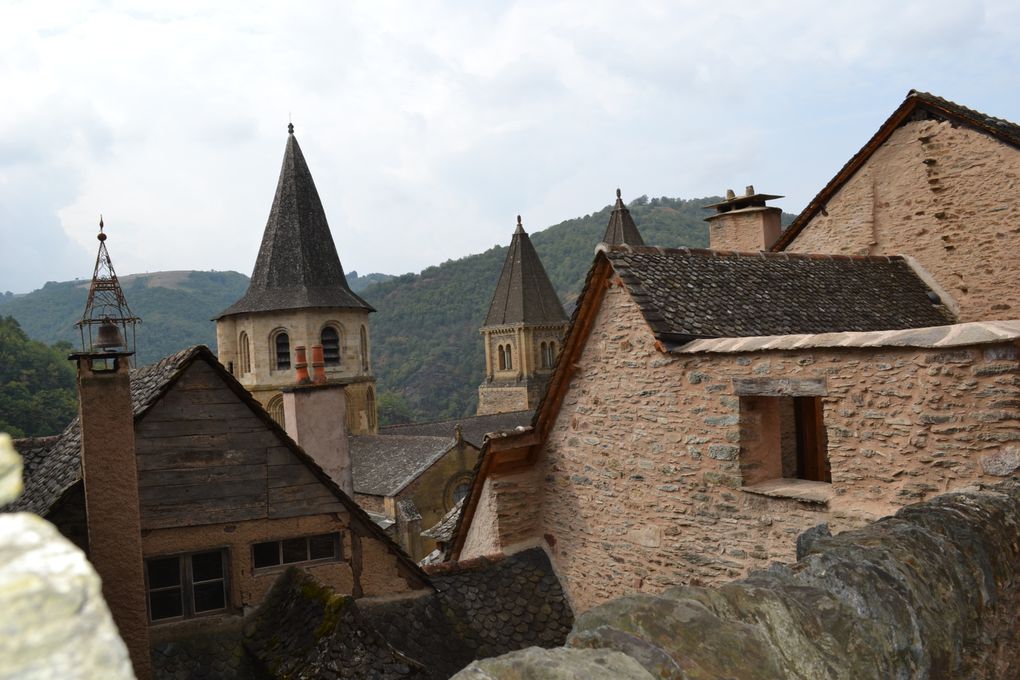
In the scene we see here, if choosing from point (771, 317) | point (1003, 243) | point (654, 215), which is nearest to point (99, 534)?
point (771, 317)

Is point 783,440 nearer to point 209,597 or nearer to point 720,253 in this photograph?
point 720,253

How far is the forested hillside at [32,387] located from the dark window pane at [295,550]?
46.2 metres

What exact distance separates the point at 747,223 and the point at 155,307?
134 meters

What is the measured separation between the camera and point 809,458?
27.8 ft

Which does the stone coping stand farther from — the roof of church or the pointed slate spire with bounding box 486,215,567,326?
the pointed slate spire with bounding box 486,215,567,326

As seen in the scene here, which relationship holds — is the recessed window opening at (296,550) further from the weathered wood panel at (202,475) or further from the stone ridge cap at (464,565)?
the stone ridge cap at (464,565)

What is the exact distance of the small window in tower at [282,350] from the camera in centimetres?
4200

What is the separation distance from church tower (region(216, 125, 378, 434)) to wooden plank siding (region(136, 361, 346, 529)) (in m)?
33.5

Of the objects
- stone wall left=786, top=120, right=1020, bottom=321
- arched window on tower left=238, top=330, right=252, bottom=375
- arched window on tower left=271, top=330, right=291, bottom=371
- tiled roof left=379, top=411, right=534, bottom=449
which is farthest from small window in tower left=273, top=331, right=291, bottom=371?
stone wall left=786, top=120, right=1020, bottom=321

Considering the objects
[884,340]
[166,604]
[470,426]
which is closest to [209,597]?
[166,604]

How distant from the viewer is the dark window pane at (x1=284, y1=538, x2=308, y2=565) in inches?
319

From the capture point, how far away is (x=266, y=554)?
26.2 feet

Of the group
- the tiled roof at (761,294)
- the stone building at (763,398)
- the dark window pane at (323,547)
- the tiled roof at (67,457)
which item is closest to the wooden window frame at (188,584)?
the dark window pane at (323,547)

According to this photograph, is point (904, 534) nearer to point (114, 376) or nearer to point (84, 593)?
point (84, 593)
